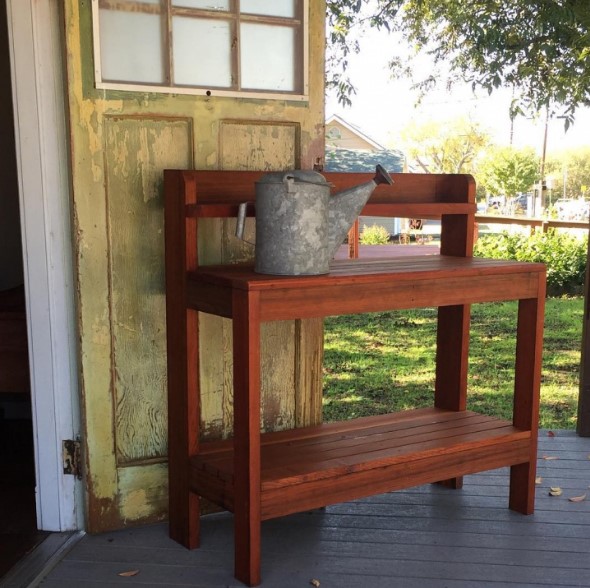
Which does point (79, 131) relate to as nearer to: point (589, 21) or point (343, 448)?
point (343, 448)

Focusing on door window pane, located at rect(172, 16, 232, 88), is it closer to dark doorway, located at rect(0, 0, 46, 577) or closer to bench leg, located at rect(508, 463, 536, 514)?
dark doorway, located at rect(0, 0, 46, 577)

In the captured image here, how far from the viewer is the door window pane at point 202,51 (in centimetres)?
256

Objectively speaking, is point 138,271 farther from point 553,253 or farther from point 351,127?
point 351,127

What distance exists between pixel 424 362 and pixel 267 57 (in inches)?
145

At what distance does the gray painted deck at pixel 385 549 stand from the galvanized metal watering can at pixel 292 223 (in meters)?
0.93

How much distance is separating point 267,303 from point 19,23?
1.20 metres

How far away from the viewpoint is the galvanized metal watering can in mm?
2195

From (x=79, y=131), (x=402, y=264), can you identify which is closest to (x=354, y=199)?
(x=402, y=264)

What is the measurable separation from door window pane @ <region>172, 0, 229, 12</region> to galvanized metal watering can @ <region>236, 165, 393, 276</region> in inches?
29.4

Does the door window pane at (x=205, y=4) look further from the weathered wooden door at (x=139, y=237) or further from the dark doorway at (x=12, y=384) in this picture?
the dark doorway at (x=12, y=384)

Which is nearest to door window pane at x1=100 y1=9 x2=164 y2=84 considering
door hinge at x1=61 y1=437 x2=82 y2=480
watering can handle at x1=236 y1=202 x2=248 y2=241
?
watering can handle at x1=236 y1=202 x2=248 y2=241

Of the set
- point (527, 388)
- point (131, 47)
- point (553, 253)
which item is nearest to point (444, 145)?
point (553, 253)

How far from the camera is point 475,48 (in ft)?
25.4

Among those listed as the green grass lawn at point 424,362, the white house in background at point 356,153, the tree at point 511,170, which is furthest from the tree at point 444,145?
the green grass lawn at point 424,362
